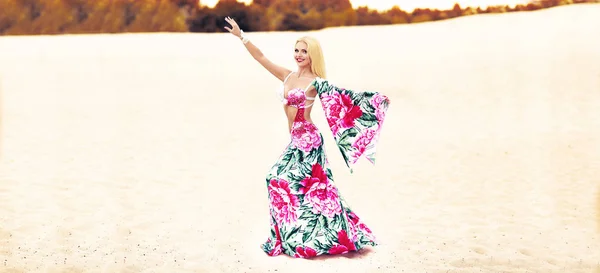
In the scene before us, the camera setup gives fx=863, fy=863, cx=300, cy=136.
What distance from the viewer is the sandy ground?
8352 millimetres

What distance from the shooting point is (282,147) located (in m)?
16.6

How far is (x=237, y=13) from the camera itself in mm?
36812

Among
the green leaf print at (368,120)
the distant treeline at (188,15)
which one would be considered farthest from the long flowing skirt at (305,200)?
the distant treeline at (188,15)

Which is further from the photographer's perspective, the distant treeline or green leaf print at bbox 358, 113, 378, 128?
the distant treeline

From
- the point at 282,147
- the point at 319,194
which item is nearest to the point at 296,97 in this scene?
the point at 319,194

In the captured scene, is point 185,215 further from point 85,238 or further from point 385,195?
point 385,195

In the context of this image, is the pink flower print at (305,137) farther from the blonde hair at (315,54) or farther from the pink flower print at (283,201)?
the blonde hair at (315,54)

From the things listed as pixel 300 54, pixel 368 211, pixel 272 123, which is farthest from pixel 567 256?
pixel 272 123

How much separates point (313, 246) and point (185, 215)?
132 inches

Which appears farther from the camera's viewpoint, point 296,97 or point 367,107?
point 367,107

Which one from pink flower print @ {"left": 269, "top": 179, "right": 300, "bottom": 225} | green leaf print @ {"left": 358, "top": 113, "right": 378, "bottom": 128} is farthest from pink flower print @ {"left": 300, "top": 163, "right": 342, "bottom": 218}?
green leaf print @ {"left": 358, "top": 113, "right": 378, "bottom": 128}

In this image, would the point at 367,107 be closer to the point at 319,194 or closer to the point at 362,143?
the point at 362,143

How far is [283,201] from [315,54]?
1220mm

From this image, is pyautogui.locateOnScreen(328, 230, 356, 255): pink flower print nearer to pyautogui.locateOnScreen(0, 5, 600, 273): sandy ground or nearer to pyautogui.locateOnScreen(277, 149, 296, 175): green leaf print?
pyautogui.locateOnScreen(0, 5, 600, 273): sandy ground
